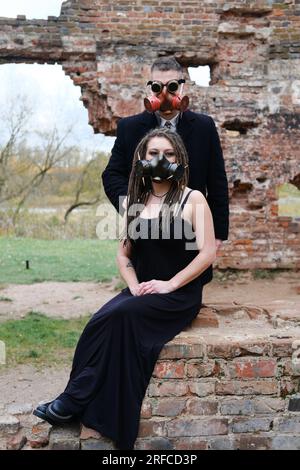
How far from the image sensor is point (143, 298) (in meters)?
3.18

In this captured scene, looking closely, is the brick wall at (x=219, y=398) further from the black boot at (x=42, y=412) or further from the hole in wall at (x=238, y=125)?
the hole in wall at (x=238, y=125)

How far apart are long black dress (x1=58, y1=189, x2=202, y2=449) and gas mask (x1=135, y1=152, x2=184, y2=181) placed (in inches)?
10.2

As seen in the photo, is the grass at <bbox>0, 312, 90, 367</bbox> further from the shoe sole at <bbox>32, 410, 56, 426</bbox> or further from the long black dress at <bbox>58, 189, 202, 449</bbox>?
the long black dress at <bbox>58, 189, 202, 449</bbox>

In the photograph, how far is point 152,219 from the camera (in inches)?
130

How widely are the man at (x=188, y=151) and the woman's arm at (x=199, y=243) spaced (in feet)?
1.17

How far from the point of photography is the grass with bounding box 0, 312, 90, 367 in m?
6.11

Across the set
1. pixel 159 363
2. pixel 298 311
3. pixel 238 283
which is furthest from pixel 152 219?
pixel 238 283

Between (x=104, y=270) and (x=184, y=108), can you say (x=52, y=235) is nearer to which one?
(x=104, y=270)

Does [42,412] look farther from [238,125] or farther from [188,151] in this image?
[238,125]

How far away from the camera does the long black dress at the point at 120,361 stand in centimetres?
302

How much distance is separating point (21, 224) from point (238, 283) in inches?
516

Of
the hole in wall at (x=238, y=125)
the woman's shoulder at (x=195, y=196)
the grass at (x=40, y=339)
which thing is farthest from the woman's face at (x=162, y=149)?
the hole in wall at (x=238, y=125)

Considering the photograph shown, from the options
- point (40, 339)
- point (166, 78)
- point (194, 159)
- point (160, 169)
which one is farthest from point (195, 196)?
point (40, 339)
